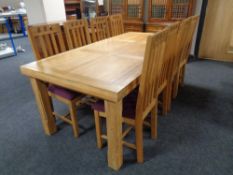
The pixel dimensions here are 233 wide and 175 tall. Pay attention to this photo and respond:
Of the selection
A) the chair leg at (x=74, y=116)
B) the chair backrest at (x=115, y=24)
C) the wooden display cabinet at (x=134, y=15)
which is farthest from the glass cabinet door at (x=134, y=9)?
the chair leg at (x=74, y=116)

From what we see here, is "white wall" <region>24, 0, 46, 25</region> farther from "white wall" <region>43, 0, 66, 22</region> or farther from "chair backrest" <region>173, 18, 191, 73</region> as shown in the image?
"chair backrest" <region>173, 18, 191, 73</region>

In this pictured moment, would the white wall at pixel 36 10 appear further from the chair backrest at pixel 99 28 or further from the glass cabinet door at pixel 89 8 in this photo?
the glass cabinet door at pixel 89 8

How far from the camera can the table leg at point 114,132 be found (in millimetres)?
1235

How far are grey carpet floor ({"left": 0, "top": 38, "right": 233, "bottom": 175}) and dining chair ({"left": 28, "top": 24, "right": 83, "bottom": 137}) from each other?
0.25m

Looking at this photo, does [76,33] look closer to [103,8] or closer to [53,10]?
[53,10]

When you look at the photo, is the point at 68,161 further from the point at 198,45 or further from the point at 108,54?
the point at 198,45

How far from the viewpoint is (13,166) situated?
5.06 ft

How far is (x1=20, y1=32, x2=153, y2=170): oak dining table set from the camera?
4.00ft

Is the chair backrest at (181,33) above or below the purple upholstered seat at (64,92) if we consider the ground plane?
above

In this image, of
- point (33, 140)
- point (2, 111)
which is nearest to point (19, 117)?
point (2, 111)

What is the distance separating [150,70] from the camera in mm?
1247

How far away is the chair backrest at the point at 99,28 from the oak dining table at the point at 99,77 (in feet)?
2.18

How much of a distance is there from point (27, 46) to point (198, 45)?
4466 mm

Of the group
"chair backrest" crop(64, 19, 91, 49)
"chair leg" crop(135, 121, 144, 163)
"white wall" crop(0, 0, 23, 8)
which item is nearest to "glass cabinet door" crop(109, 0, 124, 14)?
"chair backrest" crop(64, 19, 91, 49)
